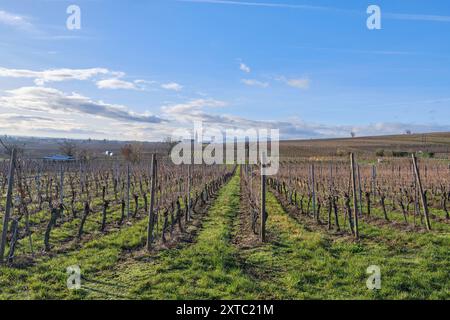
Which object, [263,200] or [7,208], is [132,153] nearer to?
[263,200]

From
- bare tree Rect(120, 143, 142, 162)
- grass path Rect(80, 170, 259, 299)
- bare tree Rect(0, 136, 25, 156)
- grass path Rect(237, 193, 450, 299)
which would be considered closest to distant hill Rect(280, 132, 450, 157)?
bare tree Rect(120, 143, 142, 162)

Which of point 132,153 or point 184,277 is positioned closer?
point 184,277

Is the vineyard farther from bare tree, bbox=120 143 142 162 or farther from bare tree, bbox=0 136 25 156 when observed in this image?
bare tree, bbox=120 143 142 162

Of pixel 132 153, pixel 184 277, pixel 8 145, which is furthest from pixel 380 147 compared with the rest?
pixel 184 277

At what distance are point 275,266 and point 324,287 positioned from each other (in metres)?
1.15

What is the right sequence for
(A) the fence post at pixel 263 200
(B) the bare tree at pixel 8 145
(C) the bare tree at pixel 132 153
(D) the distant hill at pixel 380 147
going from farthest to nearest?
(D) the distant hill at pixel 380 147
(C) the bare tree at pixel 132 153
(A) the fence post at pixel 263 200
(B) the bare tree at pixel 8 145

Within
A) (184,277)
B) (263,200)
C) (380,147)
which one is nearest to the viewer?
(184,277)

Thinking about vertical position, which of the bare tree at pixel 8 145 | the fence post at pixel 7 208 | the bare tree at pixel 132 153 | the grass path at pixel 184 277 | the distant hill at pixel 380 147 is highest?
the distant hill at pixel 380 147

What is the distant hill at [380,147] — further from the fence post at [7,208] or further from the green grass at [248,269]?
the fence post at [7,208]

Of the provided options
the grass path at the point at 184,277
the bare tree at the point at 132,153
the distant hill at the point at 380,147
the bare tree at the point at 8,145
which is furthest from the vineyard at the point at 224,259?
the distant hill at the point at 380,147
